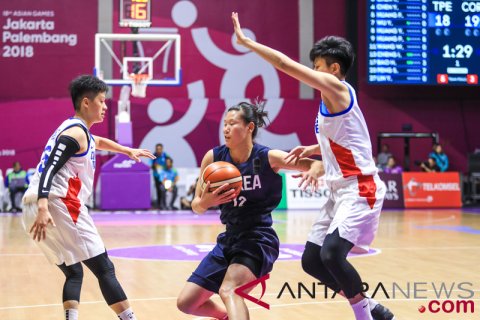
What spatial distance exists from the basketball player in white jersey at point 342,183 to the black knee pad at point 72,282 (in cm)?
148

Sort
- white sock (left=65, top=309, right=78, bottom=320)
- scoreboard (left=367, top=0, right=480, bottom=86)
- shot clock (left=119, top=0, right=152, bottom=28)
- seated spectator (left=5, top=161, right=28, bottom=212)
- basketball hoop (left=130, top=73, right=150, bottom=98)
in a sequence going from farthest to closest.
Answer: scoreboard (left=367, top=0, right=480, bottom=86) < seated spectator (left=5, top=161, right=28, bottom=212) < basketball hoop (left=130, top=73, right=150, bottom=98) < shot clock (left=119, top=0, right=152, bottom=28) < white sock (left=65, top=309, right=78, bottom=320)

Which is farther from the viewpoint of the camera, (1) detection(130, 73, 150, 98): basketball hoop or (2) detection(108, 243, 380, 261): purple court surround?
(1) detection(130, 73, 150, 98): basketball hoop

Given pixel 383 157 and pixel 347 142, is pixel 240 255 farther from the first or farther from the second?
pixel 383 157

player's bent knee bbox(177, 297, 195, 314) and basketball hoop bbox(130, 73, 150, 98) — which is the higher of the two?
basketball hoop bbox(130, 73, 150, 98)

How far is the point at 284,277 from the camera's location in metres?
7.61

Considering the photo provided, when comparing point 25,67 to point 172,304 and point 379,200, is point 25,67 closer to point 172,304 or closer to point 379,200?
point 172,304

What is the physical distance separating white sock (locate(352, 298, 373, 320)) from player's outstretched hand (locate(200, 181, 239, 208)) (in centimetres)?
100

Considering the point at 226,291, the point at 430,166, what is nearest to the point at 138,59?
the point at 430,166

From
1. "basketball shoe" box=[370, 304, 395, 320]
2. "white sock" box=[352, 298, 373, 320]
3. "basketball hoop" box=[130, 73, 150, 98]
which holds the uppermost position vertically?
"basketball hoop" box=[130, 73, 150, 98]

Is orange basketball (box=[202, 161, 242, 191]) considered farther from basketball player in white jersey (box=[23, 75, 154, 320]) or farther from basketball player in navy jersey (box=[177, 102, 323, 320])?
basketball player in white jersey (box=[23, 75, 154, 320])

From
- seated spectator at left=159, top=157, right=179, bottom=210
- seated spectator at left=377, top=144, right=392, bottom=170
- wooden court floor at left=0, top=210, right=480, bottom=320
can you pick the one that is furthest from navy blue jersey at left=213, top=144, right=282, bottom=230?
seated spectator at left=377, top=144, right=392, bottom=170

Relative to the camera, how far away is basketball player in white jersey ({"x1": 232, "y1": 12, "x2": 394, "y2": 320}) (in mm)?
4457

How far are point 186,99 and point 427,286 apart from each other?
1493 cm

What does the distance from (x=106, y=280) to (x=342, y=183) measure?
1613 mm
